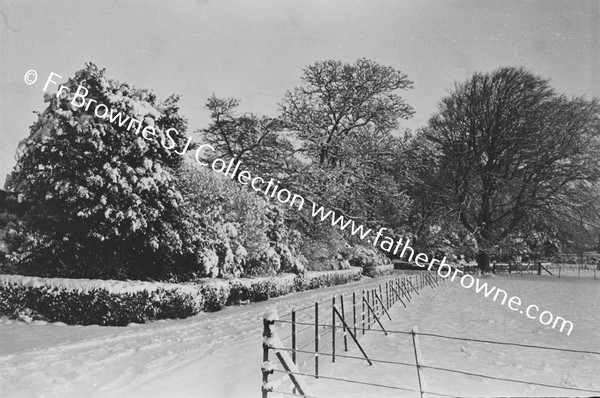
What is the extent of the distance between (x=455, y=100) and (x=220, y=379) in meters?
24.8

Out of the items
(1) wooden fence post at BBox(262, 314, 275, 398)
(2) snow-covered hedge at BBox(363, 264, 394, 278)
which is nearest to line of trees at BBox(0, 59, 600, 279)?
(2) snow-covered hedge at BBox(363, 264, 394, 278)

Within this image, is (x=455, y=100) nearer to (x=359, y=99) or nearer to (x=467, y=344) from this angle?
(x=359, y=99)

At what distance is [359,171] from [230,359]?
1886 cm

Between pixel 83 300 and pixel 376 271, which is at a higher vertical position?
pixel 376 271

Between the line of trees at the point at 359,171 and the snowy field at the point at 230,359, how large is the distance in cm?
321

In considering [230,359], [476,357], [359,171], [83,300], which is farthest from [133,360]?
[359,171]

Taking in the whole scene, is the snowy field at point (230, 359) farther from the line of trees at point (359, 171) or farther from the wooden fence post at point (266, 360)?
the line of trees at point (359, 171)

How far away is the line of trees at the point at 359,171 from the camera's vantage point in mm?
12492

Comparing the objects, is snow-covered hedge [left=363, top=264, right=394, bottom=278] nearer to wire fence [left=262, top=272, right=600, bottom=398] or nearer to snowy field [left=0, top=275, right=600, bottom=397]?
wire fence [left=262, top=272, right=600, bottom=398]

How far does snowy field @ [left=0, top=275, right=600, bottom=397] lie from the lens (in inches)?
242

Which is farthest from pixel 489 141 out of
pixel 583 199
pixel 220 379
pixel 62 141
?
pixel 220 379

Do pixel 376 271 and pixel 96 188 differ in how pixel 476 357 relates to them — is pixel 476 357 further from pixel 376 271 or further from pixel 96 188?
pixel 376 271

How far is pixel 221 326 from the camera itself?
10.7 meters

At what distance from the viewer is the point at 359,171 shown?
2559cm
